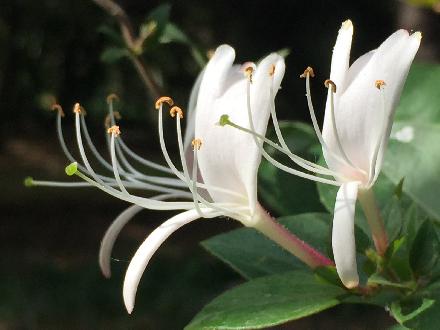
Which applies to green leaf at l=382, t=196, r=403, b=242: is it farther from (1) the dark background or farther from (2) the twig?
(1) the dark background

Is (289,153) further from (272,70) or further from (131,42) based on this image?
(131,42)

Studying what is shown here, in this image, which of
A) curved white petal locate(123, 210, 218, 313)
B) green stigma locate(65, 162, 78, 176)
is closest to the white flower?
curved white petal locate(123, 210, 218, 313)

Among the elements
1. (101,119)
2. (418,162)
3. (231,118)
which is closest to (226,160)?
(231,118)

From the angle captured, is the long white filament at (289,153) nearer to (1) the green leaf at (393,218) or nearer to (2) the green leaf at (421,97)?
(1) the green leaf at (393,218)

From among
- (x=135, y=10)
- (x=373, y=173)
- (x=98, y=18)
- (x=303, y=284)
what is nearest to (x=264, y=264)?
(x=303, y=284)

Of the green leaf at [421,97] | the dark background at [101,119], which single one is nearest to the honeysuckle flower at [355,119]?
the green leaf at [421,97]
